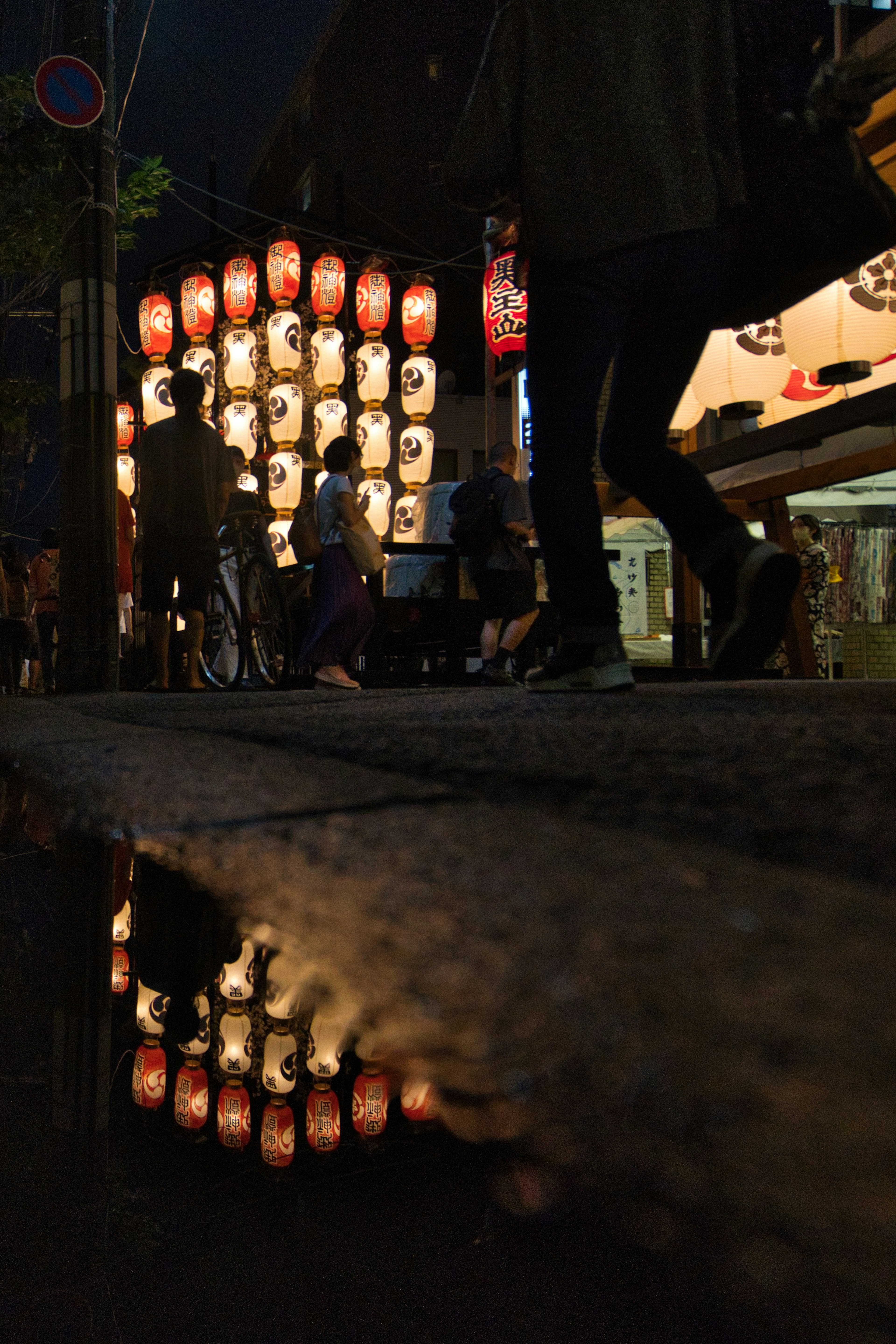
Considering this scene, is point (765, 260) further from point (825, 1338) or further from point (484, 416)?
point (484, 416)

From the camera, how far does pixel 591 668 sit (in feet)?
8.27

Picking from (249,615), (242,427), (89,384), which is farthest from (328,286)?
(249,615)

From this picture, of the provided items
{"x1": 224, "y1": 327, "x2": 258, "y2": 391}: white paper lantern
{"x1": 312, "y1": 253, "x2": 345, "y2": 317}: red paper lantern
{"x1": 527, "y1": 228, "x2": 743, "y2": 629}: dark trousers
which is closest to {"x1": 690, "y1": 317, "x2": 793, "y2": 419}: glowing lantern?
{"x1": 527, "y1": 228, "x2": 743, "y2": 629}: dark trousers

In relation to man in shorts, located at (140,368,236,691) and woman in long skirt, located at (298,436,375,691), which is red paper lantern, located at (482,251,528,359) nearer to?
woman in long skirt, located at (298,436,375,691)

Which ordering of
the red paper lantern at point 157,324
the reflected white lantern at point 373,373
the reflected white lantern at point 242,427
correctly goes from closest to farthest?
the reflected white lantern at point 373,373
the reflected white lantern at point 242,427
the red paper lantern at point 157,324

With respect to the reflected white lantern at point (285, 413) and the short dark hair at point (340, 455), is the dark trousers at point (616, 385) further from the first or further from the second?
the reflected white lantern at point (285, 413)

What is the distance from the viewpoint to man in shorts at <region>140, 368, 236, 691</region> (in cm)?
532

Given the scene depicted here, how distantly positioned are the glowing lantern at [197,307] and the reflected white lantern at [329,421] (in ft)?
6.41

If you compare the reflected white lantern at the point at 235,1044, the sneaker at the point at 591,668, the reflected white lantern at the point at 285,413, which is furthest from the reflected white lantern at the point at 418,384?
the reflected white lantern at the point at 235,1044

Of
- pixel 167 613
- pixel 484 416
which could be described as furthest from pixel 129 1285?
pixel 484 416

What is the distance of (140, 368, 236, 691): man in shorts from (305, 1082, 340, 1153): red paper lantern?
5.12 metres

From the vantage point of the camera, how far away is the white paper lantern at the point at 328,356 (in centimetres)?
1382

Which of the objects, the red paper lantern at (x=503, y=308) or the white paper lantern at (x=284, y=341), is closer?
the red paper lantern at (x=503, y=308)

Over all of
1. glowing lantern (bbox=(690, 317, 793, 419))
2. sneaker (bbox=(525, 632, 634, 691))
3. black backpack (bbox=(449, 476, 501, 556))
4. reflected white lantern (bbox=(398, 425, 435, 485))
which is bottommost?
sneaker (bbox=(525, 632, 634, 691))
